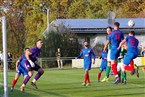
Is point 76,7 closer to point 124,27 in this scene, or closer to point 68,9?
point 68,9

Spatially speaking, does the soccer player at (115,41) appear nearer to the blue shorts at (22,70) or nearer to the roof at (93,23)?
the blue shorts at (22,70)

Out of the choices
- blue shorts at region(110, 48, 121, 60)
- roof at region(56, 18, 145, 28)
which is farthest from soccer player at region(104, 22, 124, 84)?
roof at region(56, 18, 145, 28)

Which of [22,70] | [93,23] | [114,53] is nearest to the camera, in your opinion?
[114,53]

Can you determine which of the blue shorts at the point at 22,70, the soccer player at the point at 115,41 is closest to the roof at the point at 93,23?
the blue shorts at the point at 22,70

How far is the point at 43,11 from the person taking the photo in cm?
8044

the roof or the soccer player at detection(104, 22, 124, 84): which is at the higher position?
the roof

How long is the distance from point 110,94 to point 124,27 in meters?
43.1

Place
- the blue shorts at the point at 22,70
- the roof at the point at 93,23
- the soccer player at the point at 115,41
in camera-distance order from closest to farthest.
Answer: the soccer player at the point at 115,41 < the blue shorts at the point at 22,70 < the roof at the point at 93,23

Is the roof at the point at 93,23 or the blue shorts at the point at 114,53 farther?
the roof at the point at 93,23

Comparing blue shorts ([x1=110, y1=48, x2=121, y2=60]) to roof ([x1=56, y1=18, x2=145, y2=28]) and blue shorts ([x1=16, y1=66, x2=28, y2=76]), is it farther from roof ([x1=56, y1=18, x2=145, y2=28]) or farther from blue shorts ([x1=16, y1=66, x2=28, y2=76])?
roof ([x1=56, y1=18, x2=145, y2=28])

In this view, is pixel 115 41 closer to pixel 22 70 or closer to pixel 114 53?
pixel 114 53

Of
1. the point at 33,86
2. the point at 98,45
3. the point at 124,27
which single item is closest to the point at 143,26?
the point at 124,27

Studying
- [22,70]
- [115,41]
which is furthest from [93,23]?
[115,41]

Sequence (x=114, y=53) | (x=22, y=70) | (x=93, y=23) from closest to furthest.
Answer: (x=114, y=53), (x=22, y=70), (x=93, y=23)
